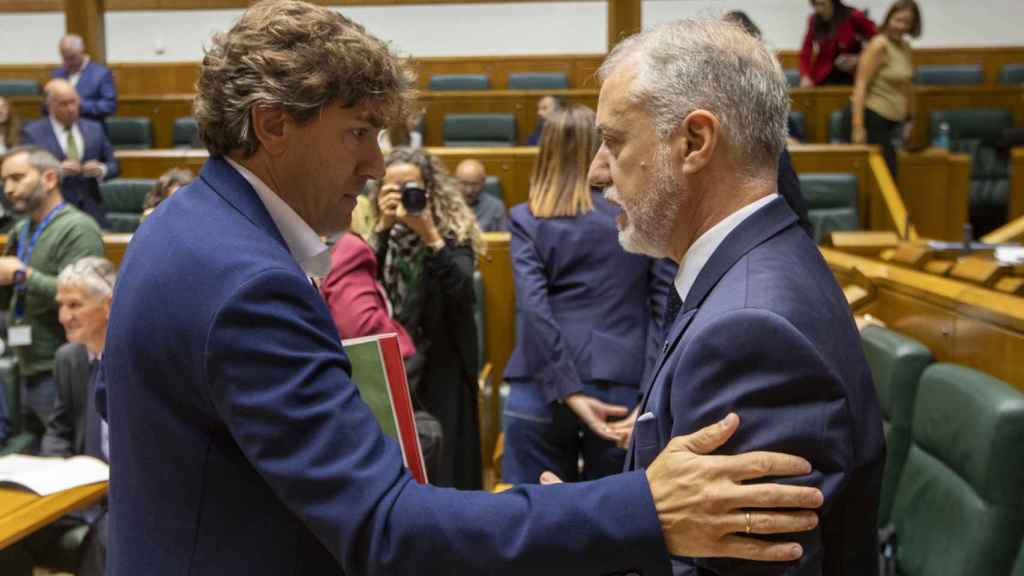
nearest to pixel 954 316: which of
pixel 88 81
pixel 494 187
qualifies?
pixel 494 187

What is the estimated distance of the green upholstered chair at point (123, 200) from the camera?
21.5ft

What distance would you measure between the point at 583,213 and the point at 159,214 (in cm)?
179

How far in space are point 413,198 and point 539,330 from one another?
1.67ft

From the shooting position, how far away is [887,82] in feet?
21.4

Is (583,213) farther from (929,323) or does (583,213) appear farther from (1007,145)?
(1007,145)

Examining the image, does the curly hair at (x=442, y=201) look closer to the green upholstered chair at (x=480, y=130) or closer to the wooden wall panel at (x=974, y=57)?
the green upholstered chair at (x=480, y=130)

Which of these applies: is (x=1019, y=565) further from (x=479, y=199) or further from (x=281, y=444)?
(x=479, y=199)

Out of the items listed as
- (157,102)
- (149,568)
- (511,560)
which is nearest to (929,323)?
(511,560)

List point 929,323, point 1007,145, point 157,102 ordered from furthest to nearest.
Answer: point 157,102
point 1007,145
point 929,323

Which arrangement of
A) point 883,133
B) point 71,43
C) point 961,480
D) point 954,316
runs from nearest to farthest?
point 961,480 < point 954,316 < point 883,133 < point 71,43

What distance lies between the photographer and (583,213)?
2.83 meters

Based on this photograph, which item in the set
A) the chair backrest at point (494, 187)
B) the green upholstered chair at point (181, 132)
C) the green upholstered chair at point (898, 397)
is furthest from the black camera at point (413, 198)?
the green upholstered chair at point (181, 132)

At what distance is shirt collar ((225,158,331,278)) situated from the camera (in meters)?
1.16

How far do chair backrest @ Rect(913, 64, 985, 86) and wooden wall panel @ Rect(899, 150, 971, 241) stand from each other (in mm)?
Answer: 3190
